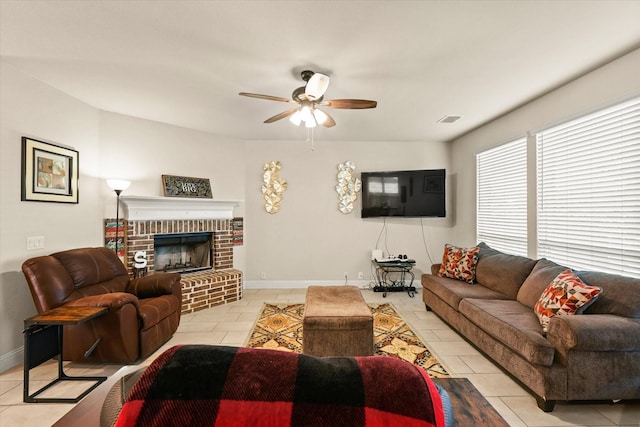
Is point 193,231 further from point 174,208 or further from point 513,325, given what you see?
point 513,325

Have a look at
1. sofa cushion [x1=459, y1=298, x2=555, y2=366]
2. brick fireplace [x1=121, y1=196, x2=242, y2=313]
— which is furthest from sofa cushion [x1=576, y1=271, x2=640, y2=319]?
brick fireplace [x1=121, y1=196, x2=242, y2=313]

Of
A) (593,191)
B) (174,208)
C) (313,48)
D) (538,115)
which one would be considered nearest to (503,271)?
(593,191)

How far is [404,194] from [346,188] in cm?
101

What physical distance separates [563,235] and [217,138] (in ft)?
15.8

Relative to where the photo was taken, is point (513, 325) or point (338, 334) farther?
point (338, 334)

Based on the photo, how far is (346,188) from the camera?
16.8 feet

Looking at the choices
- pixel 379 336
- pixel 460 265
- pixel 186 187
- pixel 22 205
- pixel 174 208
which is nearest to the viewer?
pixel 22 205

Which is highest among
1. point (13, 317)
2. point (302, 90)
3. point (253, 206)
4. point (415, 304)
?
point (302, 90)

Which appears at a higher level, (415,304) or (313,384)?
(313,384)

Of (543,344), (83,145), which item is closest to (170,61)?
(83,145)

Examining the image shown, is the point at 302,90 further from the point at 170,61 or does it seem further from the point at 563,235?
the point at 563,235

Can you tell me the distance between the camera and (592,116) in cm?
266

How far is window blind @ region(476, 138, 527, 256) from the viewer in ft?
11.6

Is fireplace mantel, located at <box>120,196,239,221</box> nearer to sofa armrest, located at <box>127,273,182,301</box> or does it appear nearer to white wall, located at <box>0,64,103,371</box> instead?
white wall, located at <box>0,64,103,371</box>
